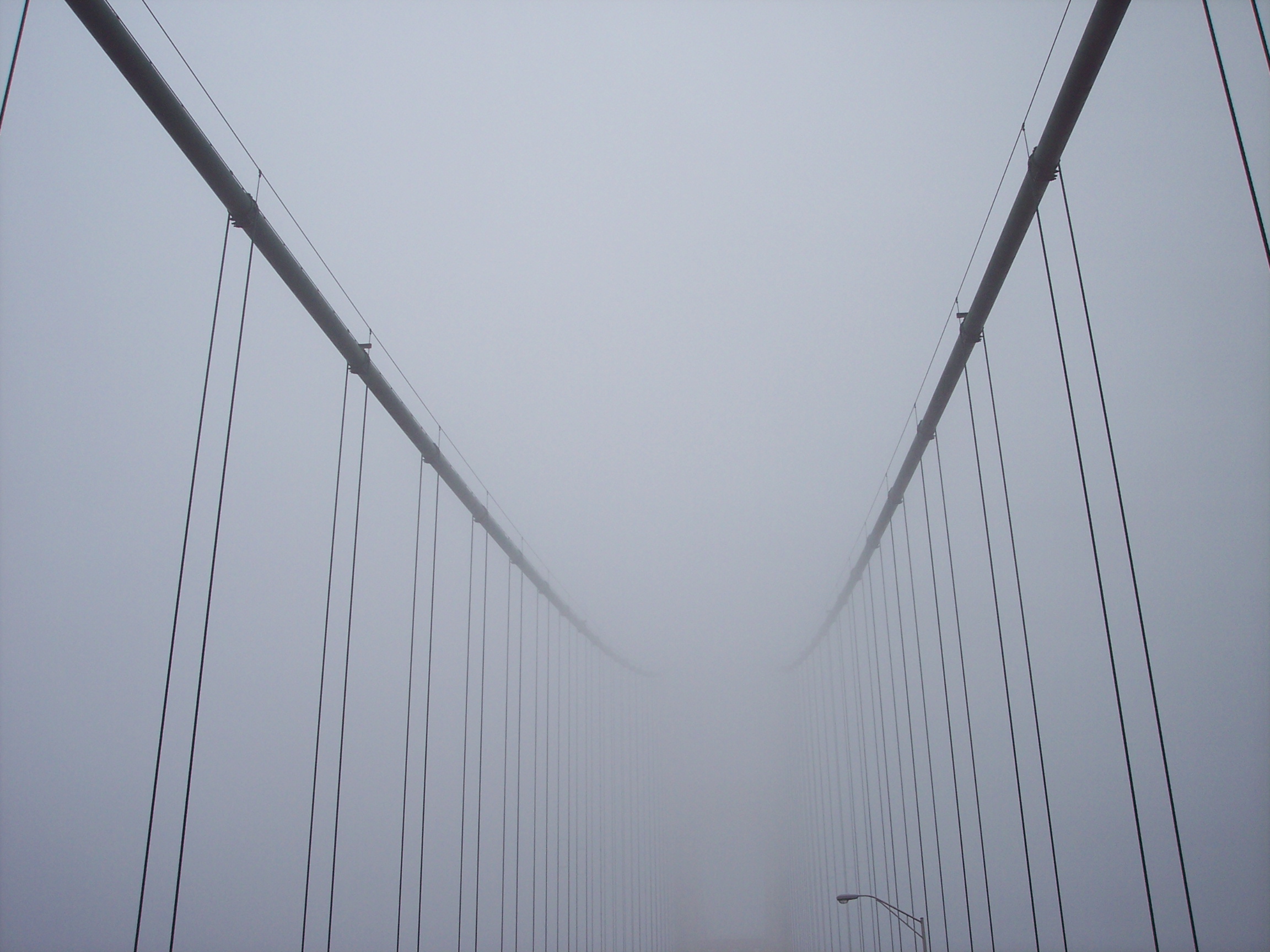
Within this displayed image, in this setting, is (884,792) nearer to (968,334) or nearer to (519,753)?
(519,753)

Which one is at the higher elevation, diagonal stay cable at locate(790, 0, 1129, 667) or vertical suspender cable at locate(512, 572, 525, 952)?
diagonal stay cable at locate(790, 0, 1129, 667)

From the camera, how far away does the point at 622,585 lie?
25000mm

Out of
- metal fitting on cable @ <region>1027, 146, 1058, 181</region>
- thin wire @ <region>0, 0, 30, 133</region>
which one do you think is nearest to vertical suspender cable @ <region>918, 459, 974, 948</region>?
metal fitting on cable @ <region>1027, 146, 1058, 181</region>

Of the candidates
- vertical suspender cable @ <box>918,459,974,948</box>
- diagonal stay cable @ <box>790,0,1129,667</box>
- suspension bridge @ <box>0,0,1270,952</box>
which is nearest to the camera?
diagonal stay cable @ <box>790,0,1129,667</box>

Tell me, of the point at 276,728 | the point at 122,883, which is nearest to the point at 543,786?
the point at 276,728

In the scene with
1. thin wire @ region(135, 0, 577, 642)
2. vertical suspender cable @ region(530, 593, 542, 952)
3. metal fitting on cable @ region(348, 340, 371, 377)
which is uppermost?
thin wire @ region(135, 0, 577, 642)

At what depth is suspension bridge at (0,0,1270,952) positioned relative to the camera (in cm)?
1044

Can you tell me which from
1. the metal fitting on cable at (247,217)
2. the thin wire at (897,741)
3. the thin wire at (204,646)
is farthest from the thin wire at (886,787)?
the metal fitting on cable at (247,217)

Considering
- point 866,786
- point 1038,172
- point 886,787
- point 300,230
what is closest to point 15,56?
point 300,230

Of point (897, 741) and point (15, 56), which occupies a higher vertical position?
point (15, 56)

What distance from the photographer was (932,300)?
101 ft

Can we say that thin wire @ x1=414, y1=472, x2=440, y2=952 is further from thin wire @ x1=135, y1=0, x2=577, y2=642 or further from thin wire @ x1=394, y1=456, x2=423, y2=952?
thin wire @ x1=135, y1=0, x2=577, y2=642

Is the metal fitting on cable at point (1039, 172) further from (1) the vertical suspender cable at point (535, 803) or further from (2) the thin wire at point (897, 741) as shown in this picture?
(1) the vertical suspender cable at point (535, 803)

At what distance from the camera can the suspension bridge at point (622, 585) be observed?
34.2 ft
